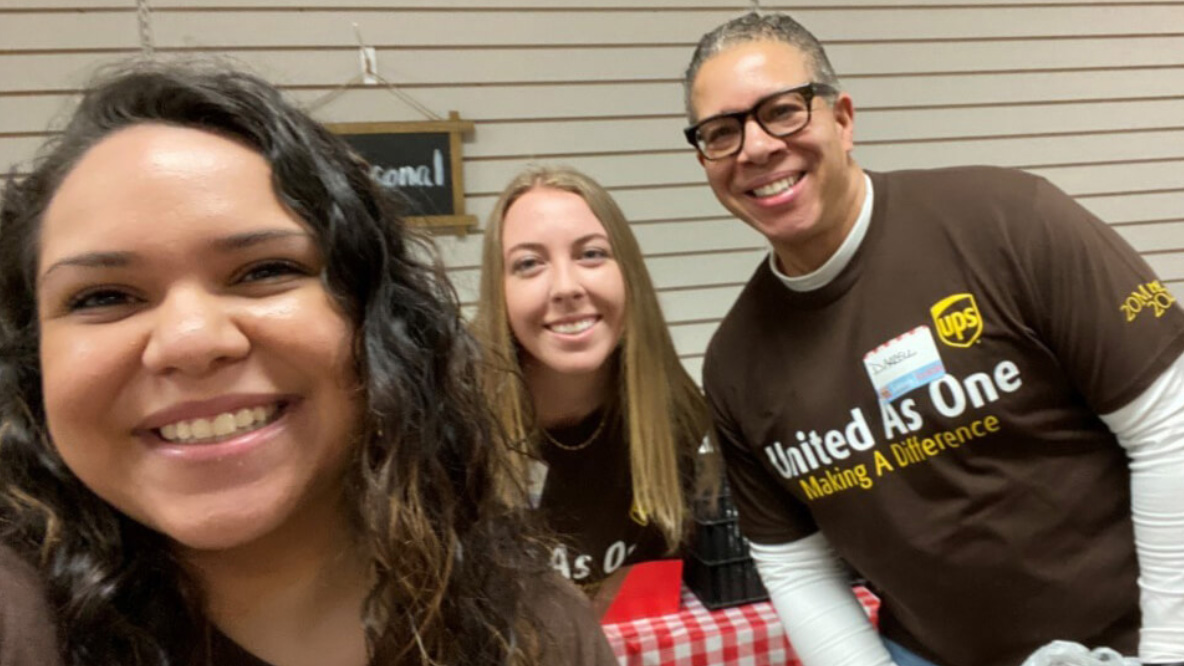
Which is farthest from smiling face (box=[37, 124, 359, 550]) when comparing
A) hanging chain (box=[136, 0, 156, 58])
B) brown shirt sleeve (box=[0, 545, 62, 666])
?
hanging chain (box=[136, 0, 156, 58])

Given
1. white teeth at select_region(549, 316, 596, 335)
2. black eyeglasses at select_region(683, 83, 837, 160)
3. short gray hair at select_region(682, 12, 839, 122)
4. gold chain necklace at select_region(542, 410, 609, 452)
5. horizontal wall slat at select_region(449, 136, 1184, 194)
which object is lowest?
gold chain necklace at select_region(542, 410, 609, 452)

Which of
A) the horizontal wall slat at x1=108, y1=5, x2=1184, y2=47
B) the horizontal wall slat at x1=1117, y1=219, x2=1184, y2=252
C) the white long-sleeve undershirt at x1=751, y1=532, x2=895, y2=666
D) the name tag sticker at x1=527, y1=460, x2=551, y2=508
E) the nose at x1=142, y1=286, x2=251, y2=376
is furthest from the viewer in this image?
the horizontal wall slat at x1=1117, y1=219, x2=1184, y2=252

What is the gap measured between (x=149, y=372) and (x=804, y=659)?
137 cm

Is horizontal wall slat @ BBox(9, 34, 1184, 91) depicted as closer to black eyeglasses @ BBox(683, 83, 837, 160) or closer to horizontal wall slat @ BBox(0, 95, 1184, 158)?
horizontal wall slat @ BBox(0, 95, 1184, 158)

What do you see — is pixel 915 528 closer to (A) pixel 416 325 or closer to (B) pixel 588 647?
(B) pixel 588 647

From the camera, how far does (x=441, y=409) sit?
37.4 inches

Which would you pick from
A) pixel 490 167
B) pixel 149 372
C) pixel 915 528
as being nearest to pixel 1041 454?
pixel 915 528

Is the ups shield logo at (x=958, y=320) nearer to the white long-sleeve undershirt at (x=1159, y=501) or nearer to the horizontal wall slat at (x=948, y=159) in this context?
the white long-sleeve undershirt at (x=1159, y=501)

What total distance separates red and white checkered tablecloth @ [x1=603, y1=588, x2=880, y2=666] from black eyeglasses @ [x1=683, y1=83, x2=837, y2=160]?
99 cm

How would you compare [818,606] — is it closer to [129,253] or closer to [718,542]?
[718,542]

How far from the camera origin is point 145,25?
2.52 m

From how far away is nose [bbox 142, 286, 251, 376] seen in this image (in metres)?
0.71

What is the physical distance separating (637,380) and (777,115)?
0.68m

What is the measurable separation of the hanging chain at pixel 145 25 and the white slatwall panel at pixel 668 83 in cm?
2
